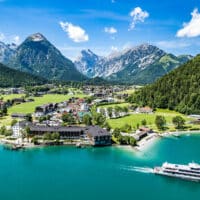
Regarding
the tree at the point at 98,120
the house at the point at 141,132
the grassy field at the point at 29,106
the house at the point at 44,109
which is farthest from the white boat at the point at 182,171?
the grassy field at the point at 29,106

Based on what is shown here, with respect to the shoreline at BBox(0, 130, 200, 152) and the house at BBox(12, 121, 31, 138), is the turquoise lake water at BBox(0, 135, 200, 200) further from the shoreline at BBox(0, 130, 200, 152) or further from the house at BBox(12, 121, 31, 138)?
the house at BBox(12, 121, 31, 138)

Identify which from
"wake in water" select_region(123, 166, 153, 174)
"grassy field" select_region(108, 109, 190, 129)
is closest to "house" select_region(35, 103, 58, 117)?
"grassy field" select_region(108, 109, 190, 129)

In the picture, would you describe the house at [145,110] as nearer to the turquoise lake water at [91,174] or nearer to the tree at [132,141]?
the turquoise lake water at [91,174]

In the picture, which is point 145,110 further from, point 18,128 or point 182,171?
point 182,171

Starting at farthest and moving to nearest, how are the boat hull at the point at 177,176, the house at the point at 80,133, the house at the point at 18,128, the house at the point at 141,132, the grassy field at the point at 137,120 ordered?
the grassy field at the point at 137,120 → the house at the point at 18,128 → the house at the point at 141,132 → the house at the point at 80,133 → the boat hull at the point at 177,176

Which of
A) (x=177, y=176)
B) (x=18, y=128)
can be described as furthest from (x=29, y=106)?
(x=177, y=176)

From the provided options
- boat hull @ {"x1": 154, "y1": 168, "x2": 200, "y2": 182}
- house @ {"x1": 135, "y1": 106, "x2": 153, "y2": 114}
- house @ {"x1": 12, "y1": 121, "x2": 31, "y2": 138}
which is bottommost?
boat hull @ {"x1": 154, "y1": 168, "x2": 200, "y2": 182}

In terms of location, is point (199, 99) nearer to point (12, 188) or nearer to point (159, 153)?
point (159, 153)
